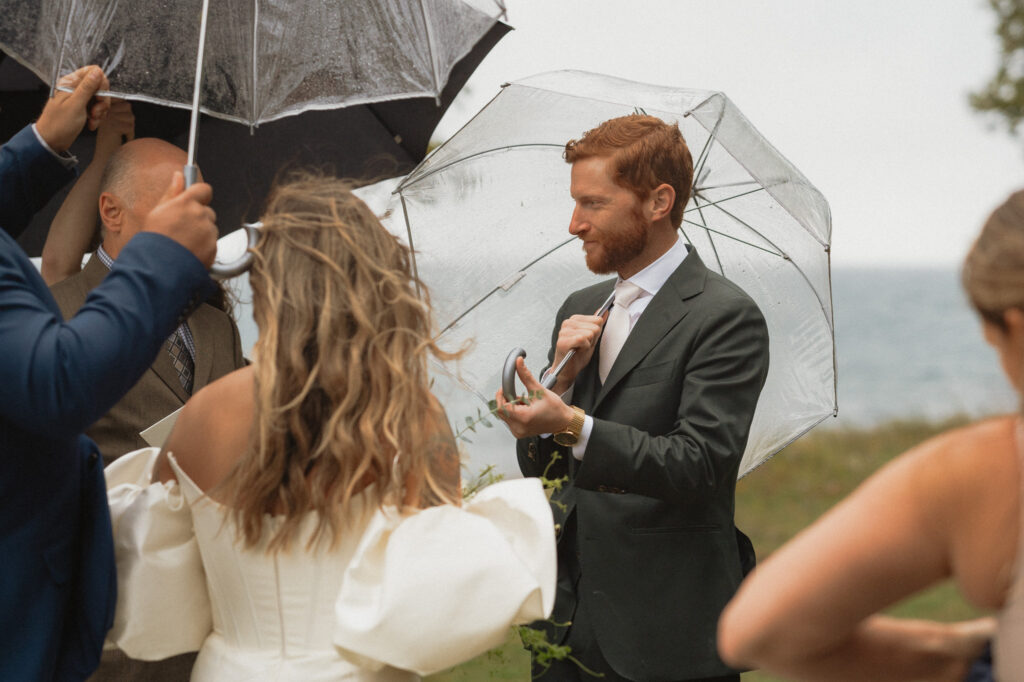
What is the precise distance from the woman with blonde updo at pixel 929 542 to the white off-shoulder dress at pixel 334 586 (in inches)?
28.1

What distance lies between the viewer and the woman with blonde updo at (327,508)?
6.54 ft

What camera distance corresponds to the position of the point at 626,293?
3348 millimetres

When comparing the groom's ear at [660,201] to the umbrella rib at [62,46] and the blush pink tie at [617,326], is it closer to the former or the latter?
the blush pink tie at [617,326]

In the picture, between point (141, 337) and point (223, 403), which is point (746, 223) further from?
point (141, 337)

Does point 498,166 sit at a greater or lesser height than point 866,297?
greater

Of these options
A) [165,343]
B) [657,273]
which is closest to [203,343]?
[165,343]

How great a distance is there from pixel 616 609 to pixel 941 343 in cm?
6766

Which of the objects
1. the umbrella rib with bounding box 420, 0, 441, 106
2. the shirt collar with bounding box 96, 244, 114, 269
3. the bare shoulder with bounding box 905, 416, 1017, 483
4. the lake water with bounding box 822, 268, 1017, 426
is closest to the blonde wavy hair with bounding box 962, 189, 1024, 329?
the bare shoulder with bounding box 905, 416, 1017, 483

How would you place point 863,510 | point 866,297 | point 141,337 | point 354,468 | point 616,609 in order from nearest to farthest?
point 863,510 < point 141,337 < point 354,468 < point 616,609 < point 866,297

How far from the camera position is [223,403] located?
2158mm

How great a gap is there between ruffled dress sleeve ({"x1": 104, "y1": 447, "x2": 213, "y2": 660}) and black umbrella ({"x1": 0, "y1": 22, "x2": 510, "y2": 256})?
5.25 ft

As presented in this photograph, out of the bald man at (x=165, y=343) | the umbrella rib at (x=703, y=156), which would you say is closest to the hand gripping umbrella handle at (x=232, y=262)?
the bald man at (x=165, y=343)

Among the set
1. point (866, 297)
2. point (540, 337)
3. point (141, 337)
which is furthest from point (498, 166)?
point (866, 297)

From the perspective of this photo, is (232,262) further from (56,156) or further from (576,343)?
(576,343)
